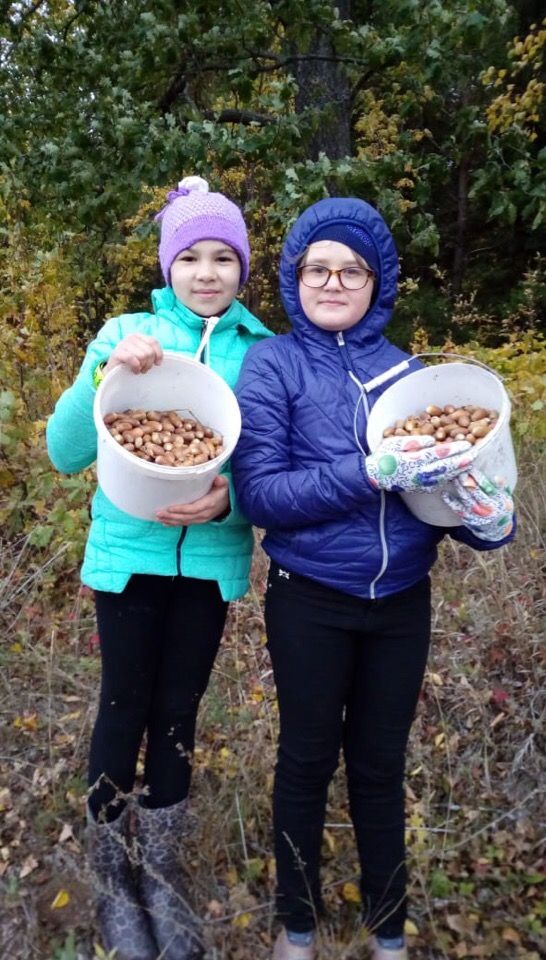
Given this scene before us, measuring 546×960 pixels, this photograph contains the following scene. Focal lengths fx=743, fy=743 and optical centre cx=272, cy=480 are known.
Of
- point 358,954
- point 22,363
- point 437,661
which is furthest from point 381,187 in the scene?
point 358,954

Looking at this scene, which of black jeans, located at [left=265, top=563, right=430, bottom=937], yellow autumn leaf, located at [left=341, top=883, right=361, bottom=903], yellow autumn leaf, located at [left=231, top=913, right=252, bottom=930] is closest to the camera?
black jeans, located at [left=265, top=563, right=430, bottom=937]

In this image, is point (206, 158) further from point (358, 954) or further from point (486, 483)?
point (358, 954)

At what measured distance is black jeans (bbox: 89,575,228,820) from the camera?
5.60ft

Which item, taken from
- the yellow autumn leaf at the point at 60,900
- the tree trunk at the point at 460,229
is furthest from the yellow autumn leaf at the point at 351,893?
the tree trunk at the point at 460,229

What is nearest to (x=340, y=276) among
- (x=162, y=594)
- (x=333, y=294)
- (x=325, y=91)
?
(x=333, y=294)

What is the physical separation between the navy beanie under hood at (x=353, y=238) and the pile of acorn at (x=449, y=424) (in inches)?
14.1

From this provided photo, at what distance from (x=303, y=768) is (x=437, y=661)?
1.19 m

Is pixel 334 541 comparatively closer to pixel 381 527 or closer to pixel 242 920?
pixel 381 527

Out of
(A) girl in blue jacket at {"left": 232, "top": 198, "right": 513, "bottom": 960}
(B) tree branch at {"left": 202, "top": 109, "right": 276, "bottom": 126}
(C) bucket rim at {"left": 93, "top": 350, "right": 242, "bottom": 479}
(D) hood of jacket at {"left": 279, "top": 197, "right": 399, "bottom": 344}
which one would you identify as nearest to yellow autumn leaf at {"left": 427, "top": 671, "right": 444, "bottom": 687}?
(A) girl in blue jacket at {"left": 232, "top": 198, "right": 513, "bottom": 960}

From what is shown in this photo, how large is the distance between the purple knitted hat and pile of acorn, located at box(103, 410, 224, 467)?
0.38 m

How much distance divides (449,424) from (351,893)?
1.34 m

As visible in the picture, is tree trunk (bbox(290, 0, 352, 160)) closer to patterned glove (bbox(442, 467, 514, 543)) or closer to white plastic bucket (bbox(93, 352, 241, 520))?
white plastic bucket (bbox(93, 352, 241, 520))

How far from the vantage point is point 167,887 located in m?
1.84

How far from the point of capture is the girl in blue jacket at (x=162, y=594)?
5.44 ft
